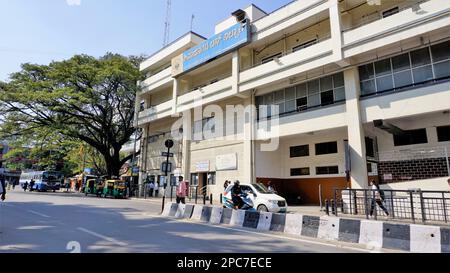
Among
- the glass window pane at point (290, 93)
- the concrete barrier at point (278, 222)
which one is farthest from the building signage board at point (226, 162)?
the concrete barrier at point (278, 222)

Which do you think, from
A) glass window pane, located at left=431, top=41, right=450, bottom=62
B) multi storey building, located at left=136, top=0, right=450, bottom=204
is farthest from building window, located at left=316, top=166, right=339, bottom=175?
glass window pane, located at left=431, top=41, right=450, bottom=62

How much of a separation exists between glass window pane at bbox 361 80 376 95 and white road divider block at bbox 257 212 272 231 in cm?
1107

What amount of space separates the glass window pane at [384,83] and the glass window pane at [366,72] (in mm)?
Answer: 574

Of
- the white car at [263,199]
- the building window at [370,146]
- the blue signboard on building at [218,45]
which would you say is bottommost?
the white car at [263,199]

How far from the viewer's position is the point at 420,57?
14.9 meters

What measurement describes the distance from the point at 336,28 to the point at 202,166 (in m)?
15.2

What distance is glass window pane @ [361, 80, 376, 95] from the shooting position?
16.4 metres

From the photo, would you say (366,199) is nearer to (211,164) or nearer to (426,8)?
(426,8)

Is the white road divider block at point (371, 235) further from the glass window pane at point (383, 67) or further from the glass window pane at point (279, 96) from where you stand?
the glass window pane at point (279, 96)

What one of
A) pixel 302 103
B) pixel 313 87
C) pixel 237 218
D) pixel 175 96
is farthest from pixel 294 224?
pixel 175 96

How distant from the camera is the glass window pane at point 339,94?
1769 centimetres

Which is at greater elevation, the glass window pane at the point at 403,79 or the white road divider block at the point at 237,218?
the glass window pane at the point at 403,79

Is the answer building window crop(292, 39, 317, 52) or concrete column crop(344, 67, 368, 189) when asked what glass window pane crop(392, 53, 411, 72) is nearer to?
concrete column crop(344, 67, 368, 189)
